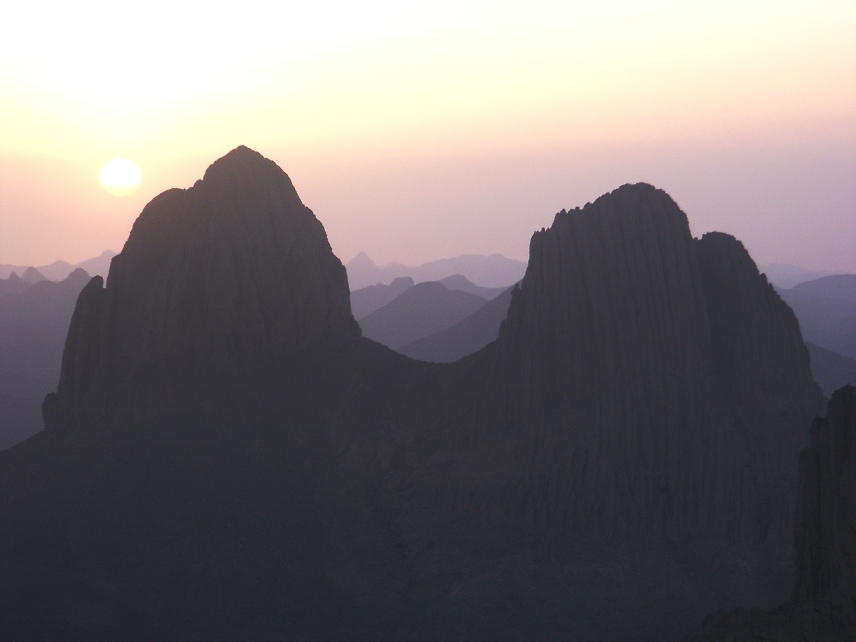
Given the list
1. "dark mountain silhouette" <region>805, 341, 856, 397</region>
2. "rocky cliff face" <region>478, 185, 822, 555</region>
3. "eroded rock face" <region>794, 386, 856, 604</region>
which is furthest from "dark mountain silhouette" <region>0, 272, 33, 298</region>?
"eroded rock face" <region>794, 386, 856, 604</region>

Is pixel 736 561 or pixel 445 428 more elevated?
pixel 445 428

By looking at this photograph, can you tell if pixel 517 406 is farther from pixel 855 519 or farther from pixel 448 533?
pixel 855 519

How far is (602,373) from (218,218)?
2443cm

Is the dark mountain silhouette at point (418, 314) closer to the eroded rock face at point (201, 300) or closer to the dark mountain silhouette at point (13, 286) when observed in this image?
the dark mountain silhouette at point (13, 286)

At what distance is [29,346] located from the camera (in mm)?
146875

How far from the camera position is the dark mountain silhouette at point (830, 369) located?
10324cm

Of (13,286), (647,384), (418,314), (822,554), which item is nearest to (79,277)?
(13,286)

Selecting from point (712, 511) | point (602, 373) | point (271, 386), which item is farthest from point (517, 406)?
point (271, 386)

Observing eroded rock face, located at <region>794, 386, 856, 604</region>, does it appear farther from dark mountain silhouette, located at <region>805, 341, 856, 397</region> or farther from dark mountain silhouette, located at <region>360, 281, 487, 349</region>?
dark mountain silhouette, located at <region>360, 281, 487, 349</region>

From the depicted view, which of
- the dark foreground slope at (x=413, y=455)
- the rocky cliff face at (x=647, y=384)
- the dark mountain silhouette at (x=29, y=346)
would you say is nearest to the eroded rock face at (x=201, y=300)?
the dark foreground slope at (x=413, y=455)

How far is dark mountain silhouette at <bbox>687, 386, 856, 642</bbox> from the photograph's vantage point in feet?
77.9

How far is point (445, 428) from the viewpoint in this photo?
52.6m

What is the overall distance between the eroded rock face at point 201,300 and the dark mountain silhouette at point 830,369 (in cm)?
6323

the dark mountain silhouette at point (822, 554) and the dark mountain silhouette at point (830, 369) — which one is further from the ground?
the dark mountain silhouette at point (822, 554)
